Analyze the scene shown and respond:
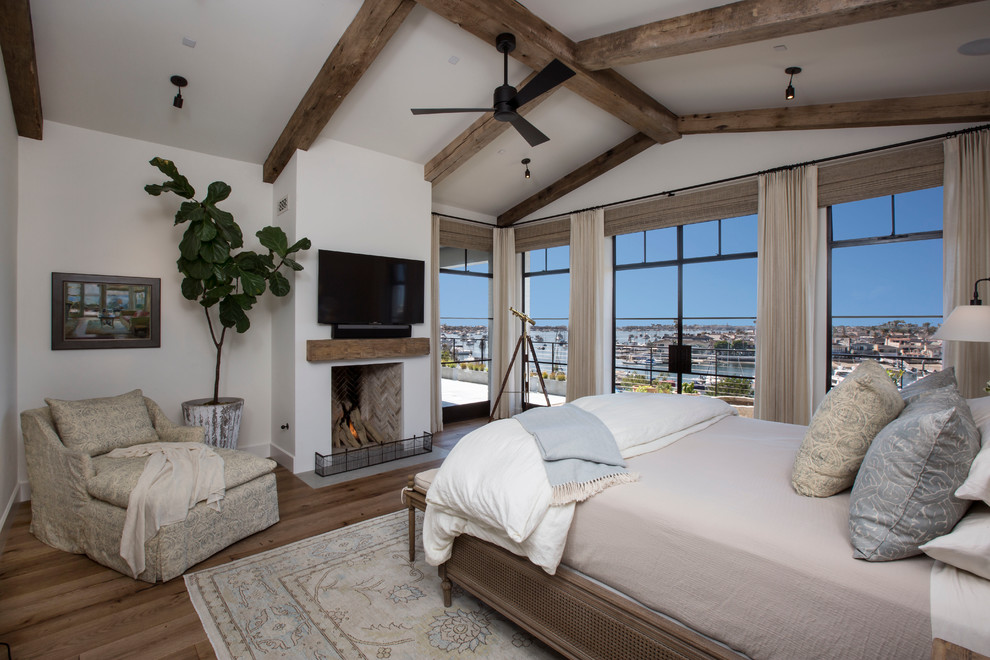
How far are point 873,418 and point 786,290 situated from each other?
9.21 ft

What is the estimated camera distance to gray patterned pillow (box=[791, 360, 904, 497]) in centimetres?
145

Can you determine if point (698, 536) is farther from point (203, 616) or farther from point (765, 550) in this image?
point (203, 616)

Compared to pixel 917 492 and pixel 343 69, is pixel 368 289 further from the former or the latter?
pixel 917 492

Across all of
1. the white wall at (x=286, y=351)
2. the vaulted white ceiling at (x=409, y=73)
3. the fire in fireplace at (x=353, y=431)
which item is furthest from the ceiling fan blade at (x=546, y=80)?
the fire in fireplace at (x=353, y=431)

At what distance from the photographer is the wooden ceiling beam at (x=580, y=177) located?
4.87 meters

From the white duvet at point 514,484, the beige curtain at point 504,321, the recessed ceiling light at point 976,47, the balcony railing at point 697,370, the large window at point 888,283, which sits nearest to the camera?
the white duvet at point 514,484

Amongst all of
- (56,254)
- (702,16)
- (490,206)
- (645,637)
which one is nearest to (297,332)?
(56,254)

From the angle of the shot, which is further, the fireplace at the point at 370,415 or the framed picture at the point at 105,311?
→ the fireplace at the point at 370,415

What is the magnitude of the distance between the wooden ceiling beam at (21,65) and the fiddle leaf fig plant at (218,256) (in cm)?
69

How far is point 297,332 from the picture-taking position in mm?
3938

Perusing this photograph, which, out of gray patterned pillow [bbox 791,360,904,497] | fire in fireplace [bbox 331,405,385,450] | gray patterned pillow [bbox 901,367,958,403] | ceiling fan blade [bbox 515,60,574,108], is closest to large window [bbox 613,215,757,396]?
Result: gray patterned pillow [bbox 901,367,958,403]

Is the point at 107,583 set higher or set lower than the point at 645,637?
lower

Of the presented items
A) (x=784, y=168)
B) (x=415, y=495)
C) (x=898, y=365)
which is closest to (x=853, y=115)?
(x=784, y=168)

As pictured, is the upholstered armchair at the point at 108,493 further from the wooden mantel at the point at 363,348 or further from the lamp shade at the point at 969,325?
the lamp shade at the point at 969,325
